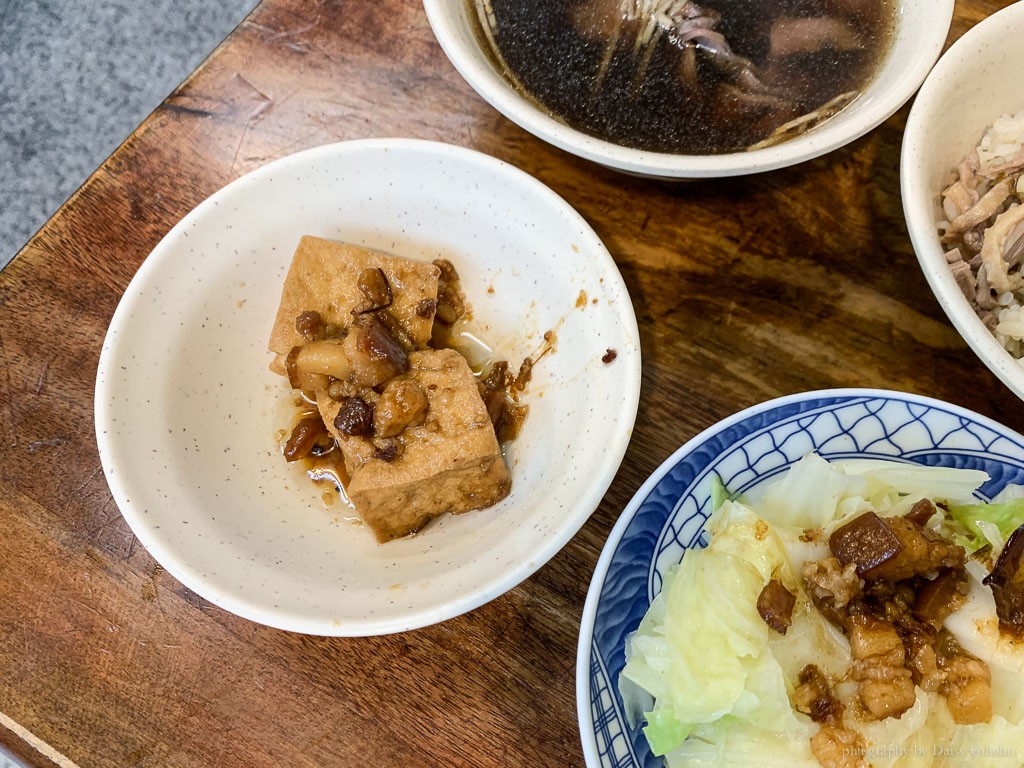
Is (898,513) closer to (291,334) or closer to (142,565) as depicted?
(291,334)

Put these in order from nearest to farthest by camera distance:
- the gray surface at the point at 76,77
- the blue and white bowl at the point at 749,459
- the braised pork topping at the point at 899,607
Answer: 1. the braised pork topping at the point at 899,607
2. the blue and white bowl at the point at 749,459
3. the gray surface at the point at 76,77

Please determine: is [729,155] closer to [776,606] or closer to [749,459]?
[749,459]

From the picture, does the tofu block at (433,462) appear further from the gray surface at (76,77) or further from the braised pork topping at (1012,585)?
the gray surface at (76,77)

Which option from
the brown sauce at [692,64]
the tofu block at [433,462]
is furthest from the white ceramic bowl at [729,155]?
the tofu block at [433,462]

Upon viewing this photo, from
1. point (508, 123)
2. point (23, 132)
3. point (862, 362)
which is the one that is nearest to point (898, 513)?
point (862, 362)

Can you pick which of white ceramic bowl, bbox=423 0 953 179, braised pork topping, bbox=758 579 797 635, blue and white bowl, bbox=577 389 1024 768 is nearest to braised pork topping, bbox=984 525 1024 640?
blue and white bowl, bbox=577 389 1024 768

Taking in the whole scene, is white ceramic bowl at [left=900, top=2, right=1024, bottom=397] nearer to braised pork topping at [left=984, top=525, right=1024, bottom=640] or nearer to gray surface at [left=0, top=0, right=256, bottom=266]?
braised pork topping at [left=984, top=525, right=1024, bottom=640]
